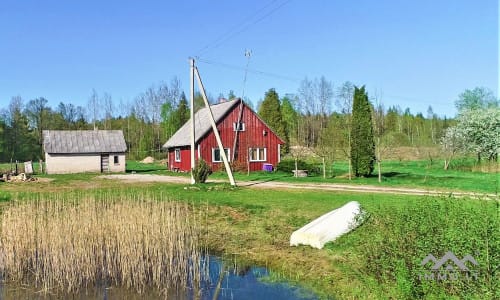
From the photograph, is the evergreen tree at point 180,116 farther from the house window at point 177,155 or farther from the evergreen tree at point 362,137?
the evergreen tree at point 362,137

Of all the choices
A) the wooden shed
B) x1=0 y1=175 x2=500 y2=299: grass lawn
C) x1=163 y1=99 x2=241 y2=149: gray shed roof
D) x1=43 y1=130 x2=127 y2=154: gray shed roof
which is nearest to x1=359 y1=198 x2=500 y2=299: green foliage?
x1=0 y1=175 x2=500 y2=299: grass lawn

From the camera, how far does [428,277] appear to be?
5340 millimetres

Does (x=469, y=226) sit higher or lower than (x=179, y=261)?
higher

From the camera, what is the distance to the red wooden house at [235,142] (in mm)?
31562

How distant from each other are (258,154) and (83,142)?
1538 cm

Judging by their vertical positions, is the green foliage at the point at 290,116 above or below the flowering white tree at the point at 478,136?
above

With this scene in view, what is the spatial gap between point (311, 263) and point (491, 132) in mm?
32462

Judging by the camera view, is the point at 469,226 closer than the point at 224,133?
Yes

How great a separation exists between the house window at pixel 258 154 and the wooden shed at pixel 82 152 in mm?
11389

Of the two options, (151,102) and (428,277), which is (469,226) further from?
(151,102)

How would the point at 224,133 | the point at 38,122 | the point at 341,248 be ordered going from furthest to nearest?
the point at 38,122 → the point at 224,133 → the point at 341,248

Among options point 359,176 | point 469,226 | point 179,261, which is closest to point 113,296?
point 179,261

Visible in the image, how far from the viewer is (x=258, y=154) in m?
33.7

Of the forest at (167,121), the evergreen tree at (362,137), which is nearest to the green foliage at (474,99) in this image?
the forest at (167,121)
